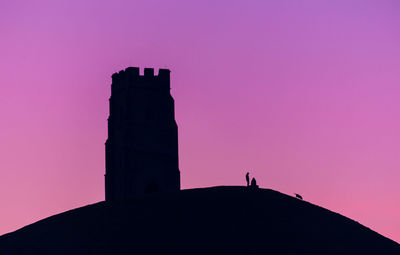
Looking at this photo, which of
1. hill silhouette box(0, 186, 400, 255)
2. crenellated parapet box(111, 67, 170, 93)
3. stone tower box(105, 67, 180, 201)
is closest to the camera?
hill silhouette box(0, 186, 400, 255)

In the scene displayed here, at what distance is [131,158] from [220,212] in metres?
31.2

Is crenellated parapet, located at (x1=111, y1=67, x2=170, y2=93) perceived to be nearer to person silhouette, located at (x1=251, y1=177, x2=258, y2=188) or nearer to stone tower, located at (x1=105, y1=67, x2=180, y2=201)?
stone tower, located at (x1=105, y1=67, x2=180, y2=201)

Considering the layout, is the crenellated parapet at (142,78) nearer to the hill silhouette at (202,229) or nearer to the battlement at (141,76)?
the battlement at (141,76)

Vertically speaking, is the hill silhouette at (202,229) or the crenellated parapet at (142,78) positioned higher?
the crenellated parapet at (142,78)

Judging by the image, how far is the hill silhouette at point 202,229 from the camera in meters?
83.2

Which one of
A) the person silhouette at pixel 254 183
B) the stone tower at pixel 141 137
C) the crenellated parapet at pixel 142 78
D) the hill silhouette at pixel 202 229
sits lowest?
the hill silhouette at pixel 202 229

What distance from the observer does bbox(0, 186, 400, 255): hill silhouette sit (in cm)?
8319

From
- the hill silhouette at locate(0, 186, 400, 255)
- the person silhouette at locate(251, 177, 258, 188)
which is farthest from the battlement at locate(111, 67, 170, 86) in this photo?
the person silhouette at locate(251, 177, 258, 188)

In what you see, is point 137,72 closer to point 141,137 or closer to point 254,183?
point 141,137

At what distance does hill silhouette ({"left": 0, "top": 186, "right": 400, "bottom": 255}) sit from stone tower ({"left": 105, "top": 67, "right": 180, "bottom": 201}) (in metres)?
22.0

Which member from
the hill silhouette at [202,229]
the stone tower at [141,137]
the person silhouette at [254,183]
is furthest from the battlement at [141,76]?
the person silhouette at [254,183]

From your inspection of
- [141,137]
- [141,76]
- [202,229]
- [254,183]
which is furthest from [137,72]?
[202,229]

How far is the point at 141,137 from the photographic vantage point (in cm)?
11912

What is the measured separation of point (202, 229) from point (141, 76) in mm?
39382
